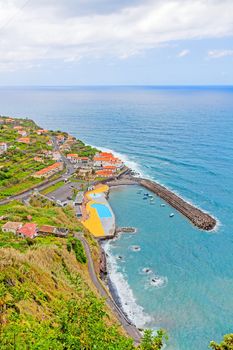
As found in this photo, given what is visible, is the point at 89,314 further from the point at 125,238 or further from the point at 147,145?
the point at 147,145

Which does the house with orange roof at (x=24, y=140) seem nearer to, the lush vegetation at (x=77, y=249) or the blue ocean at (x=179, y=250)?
the blue ocean at (x=179, y=250)

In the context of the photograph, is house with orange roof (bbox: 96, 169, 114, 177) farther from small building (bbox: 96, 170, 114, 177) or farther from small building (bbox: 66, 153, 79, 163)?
small building (bbox: 66, 153, 79, 163)

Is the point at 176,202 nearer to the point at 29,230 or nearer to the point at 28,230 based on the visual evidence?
the point at 29,230

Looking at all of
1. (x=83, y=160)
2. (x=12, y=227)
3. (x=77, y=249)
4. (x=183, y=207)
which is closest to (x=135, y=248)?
(x=77, y=249)

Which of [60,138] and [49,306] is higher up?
[49,306]

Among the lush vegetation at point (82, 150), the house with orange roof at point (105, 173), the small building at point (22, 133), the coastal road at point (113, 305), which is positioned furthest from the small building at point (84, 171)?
the small building at point (22, 133)

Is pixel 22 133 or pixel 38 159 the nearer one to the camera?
pixel 38 159
